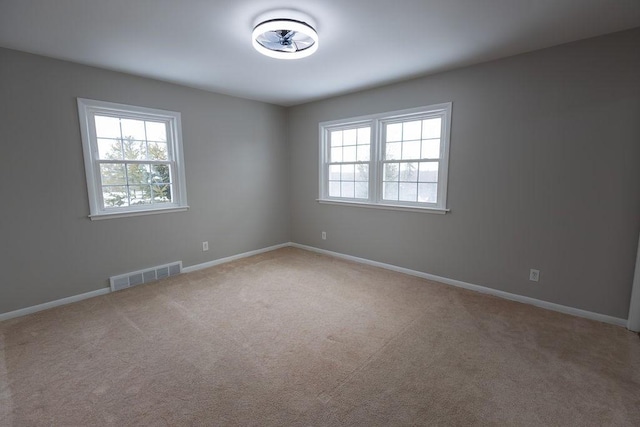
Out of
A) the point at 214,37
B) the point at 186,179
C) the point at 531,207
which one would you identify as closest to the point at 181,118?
the point at 186,179

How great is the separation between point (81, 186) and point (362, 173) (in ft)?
11.4

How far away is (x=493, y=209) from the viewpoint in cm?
314

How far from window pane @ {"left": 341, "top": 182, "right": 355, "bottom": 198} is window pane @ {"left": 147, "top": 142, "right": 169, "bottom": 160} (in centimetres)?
257

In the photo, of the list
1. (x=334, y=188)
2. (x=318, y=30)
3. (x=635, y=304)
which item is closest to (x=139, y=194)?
(x=334, y=188)

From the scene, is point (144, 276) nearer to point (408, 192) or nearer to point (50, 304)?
point (50, 304)

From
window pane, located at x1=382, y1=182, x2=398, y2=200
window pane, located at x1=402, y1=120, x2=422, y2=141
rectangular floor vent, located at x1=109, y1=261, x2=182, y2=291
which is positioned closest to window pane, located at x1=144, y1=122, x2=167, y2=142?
rectangular floor vent, located at x1=109, y1=261, x2=182, y2=291

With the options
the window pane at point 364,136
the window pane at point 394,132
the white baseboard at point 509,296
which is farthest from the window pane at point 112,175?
the window pane at point 394,132

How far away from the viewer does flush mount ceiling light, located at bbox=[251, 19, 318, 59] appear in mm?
2186

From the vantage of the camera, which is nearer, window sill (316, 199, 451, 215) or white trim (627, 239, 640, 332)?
white trim (627, 239, 640, 332)

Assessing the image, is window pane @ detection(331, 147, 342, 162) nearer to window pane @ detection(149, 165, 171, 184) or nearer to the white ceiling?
the white ceiling

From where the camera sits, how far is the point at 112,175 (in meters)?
3.35

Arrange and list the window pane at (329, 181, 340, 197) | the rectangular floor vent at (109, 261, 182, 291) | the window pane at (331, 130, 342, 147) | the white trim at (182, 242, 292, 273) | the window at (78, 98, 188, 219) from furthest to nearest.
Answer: the window pane at (329, 181, 340, 197)
the window pane at (331, 130, 342, 147)
the white trim at (182, 242, 292, 273)
the rectangular floor vent at (109, 261, 182, 291)
the window at (78, 98, 188, 219)

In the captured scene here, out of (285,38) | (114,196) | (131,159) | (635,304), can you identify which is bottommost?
(635,304)

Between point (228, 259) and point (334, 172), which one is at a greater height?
point (334, 172)
